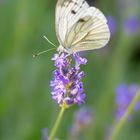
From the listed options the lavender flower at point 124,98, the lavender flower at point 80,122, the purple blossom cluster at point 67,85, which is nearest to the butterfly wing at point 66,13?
the purple blossom cluster at point 67,85

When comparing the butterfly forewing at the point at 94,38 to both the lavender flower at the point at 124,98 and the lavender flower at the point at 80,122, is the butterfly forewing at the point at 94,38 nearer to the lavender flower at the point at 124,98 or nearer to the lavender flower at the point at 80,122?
the lavender flower at the point at 80,122

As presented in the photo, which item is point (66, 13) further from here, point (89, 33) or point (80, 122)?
point (80, 122)

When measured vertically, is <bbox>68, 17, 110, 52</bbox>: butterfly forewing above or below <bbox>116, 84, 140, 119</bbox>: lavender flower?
below

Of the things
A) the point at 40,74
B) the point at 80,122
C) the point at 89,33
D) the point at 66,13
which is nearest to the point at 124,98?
the point at 80,122

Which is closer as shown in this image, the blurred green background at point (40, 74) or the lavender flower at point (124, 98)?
the lavender flower at point (124, 98)

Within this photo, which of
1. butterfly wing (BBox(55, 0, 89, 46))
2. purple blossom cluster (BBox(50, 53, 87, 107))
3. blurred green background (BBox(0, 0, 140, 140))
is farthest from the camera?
blurred green background (BBox(0, 0, 140, 140))

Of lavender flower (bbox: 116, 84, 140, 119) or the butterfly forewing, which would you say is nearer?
the butterfly forewing

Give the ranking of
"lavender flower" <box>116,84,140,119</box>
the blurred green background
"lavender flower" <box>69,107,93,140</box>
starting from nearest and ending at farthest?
"lavender flower" <box>69,107,93,140</box> < "lavender flower" <box>116,84,140,119</box> < the blurred green background

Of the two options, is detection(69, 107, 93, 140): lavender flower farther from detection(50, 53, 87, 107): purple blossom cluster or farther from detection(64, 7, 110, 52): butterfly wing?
detection(50, 53, 87, 107): purple blossom cluster

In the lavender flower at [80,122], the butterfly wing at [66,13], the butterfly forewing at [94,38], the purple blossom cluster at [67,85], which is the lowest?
the purple blossom cluster at [67,85]

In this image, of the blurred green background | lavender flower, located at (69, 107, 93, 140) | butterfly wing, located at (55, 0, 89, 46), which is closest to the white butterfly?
butterfly wing, located at (55, 0, 89, 46)
